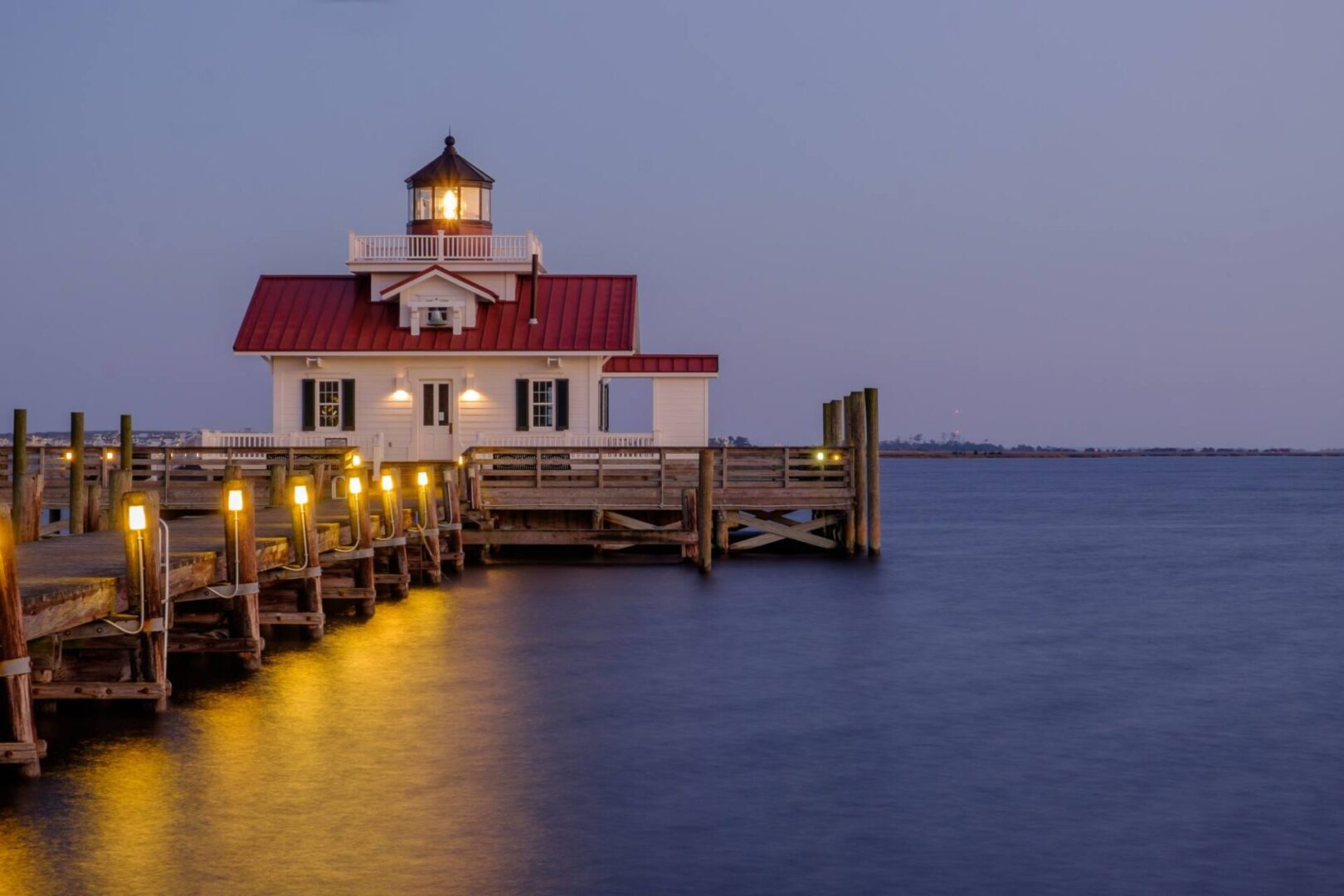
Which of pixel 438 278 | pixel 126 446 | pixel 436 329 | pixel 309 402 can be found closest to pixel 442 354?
pixel 436 329

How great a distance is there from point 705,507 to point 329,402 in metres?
11.4

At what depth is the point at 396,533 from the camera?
2397 centimetres

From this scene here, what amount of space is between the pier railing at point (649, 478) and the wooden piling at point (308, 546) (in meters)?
10.4

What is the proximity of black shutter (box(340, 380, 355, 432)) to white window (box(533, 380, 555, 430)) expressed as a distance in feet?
13.4

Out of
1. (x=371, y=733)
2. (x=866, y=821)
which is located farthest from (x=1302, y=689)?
(x=371, y=733)

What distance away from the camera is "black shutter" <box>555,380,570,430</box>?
35.8 meters

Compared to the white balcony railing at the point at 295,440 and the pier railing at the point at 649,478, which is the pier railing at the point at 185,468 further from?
the pier railing at the point at 649,478

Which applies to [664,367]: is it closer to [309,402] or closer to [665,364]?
[665,364]

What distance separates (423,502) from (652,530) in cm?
532

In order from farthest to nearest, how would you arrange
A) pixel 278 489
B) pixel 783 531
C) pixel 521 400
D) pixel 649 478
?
pixel 521 400, pixel 783 531, pixel 649 478, pixel 278 489

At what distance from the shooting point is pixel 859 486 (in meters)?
31.8

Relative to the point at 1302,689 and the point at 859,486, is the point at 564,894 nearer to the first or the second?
the point at 1302,689

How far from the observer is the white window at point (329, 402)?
36562 millimetres

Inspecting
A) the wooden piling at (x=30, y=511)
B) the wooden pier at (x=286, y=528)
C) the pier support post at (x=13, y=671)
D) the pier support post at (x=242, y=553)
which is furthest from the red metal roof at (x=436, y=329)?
the pier support post at (x=13, y=671)
